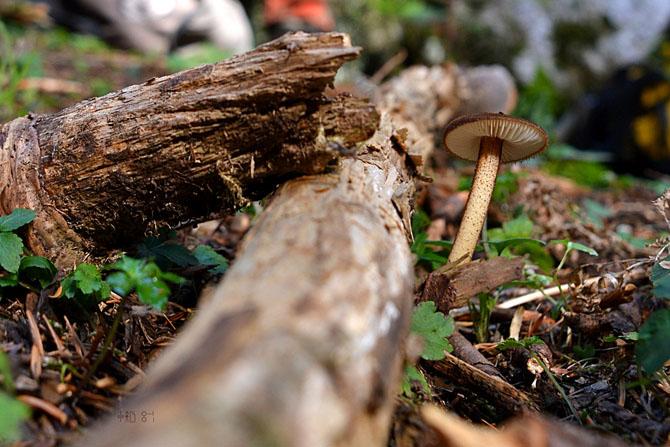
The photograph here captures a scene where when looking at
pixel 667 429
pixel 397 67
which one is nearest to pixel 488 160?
pixel 667 429

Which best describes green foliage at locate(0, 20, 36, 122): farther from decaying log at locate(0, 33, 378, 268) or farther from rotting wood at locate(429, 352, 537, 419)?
rotting wood at locate(429, 352, 537, 419)

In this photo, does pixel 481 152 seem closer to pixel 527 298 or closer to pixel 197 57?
pixel 527 298

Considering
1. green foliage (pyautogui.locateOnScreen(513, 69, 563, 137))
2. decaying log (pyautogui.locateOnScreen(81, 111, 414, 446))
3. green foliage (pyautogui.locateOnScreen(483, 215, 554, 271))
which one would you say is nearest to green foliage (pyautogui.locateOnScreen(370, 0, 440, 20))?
green foliage (pyautogui.locateOnScreen(513, 69, 563, 137))

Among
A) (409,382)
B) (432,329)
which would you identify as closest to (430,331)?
(432,329)

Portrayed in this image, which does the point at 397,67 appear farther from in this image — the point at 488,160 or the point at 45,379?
the point at 45,379

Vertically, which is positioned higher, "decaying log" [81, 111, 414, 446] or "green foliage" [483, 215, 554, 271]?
"decaying log" [81, 111, 414, 446]

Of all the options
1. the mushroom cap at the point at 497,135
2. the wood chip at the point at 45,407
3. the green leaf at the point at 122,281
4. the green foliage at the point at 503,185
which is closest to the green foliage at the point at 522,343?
the mushroom cap at the point at 497,135

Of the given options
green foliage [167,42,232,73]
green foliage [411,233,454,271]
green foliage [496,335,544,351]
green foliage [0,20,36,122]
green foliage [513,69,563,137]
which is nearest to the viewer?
green foliage [496,335,544,351]
